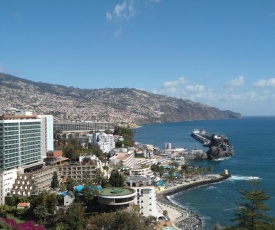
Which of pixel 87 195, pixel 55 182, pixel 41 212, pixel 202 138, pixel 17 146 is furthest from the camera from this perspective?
pixel 202 138

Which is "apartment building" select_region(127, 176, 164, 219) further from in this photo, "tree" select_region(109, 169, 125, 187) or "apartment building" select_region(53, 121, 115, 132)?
"apartment building" select_region(53, 121, 115, 132)

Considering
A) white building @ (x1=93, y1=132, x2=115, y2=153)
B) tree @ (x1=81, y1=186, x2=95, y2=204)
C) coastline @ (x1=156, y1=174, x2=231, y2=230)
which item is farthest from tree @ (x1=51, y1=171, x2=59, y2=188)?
white building @ (x1=93, y1=132, x2=115, y2=153)

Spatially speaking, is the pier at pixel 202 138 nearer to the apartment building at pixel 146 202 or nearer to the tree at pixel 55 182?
Answer: the tree at pixel 55 182

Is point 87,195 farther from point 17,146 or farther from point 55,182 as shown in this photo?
point 17,146

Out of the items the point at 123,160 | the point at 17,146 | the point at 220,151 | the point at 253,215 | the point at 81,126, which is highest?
the point at 81,126

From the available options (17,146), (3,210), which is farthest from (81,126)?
(3,210)

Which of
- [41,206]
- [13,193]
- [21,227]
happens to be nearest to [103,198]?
[41,206]
